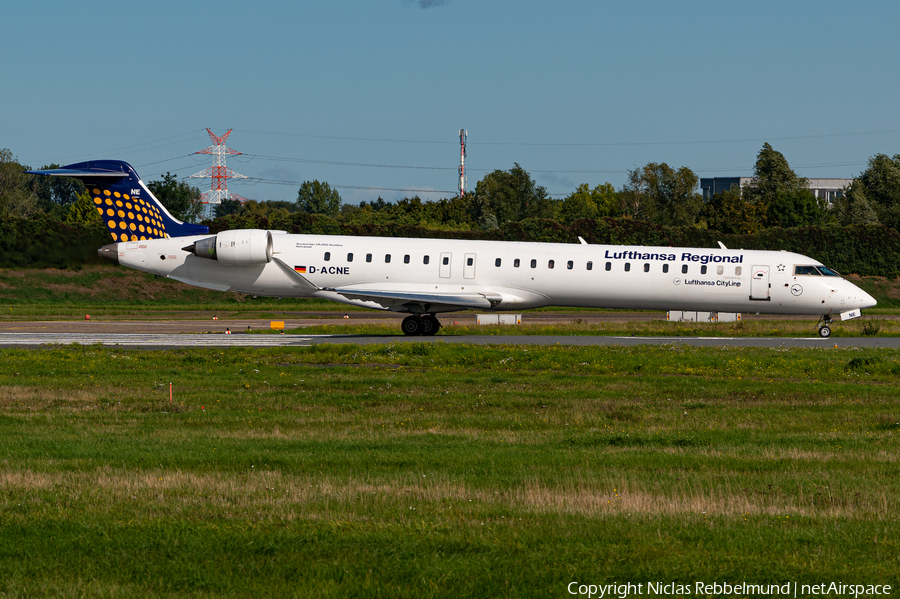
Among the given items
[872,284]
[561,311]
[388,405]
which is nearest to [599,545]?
[388,405]

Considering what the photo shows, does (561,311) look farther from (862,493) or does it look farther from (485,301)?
(862,493)

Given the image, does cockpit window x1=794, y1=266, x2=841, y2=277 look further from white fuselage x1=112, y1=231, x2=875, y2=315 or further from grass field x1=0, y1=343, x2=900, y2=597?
grass field x1=0, y1=343, x2=900, y2=597

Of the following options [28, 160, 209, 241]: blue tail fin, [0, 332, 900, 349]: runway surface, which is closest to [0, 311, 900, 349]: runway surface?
[0, 332, 900, 349]: runway surface

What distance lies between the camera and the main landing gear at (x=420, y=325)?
34.9m

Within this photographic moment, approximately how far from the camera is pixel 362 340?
33.2 m

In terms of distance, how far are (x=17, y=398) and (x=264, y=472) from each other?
942 cm

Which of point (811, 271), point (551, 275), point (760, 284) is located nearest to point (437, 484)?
point (551, 275)

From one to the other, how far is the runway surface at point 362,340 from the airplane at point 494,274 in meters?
1.24

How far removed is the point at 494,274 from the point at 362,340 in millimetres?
5538

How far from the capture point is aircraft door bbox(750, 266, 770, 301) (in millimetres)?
33094

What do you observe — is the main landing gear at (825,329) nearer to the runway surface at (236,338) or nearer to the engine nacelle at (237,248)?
the runway surface at (236,338)

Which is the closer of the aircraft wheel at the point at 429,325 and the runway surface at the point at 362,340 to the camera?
the runway surface at the point at 362,340

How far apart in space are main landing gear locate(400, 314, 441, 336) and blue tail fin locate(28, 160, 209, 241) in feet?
35.0

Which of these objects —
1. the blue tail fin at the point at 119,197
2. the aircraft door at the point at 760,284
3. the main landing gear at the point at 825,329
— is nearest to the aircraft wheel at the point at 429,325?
the blue tail fin at the point at 119,197
